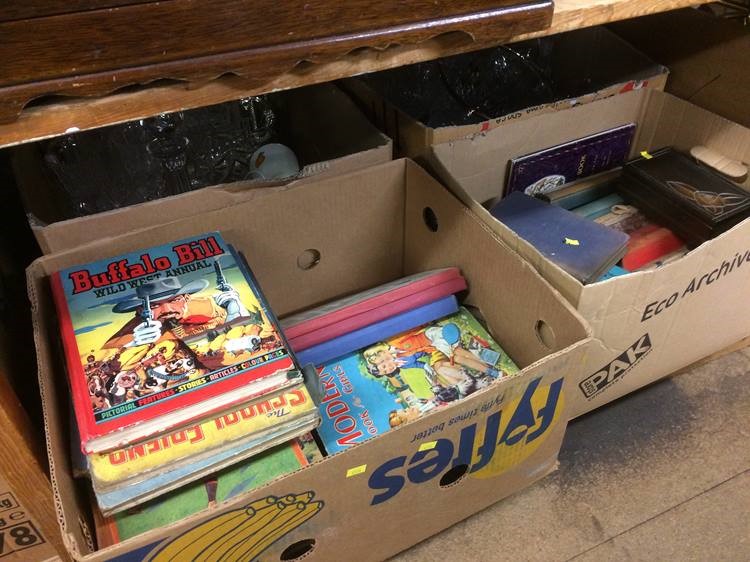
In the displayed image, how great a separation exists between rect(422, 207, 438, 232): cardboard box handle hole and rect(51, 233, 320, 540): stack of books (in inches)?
12.9

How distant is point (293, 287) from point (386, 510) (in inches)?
16.2

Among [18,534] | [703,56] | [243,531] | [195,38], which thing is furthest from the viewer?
[703,56]

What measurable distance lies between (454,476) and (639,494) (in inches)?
13.7

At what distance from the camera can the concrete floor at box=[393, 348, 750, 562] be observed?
0.85m

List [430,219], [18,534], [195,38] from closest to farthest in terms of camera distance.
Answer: [195,38] → [18,534] → [430,219]

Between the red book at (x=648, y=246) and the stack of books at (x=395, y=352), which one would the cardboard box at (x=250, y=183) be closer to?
the stack of books at (x=395, y=352)

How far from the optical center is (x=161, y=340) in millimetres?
660

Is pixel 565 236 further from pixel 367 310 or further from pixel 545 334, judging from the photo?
pixel 367 310

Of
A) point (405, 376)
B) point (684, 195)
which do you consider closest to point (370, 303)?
point (405, 376)

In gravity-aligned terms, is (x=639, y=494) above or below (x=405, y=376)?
below

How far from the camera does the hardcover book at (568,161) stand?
1035 millimetres

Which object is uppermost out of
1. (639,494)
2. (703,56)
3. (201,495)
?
(703,56)

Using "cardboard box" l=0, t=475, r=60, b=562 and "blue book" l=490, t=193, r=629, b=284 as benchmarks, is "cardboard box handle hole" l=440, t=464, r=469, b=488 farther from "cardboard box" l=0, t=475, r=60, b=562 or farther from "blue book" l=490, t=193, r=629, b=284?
"cardboard box" l=0, t=475, r=60, b=562

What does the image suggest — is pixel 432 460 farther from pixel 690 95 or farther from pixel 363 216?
pixel 690 95
